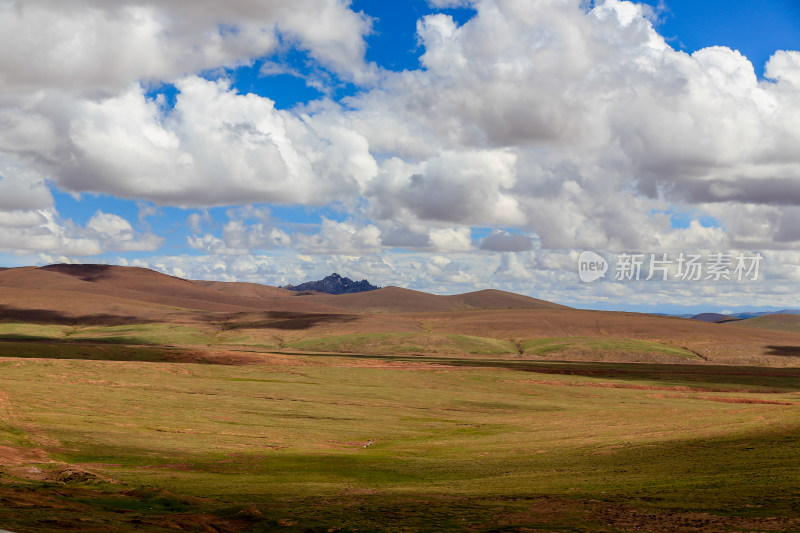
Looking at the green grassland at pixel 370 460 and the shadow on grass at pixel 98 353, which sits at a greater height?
the green grassland at pixel 370 460

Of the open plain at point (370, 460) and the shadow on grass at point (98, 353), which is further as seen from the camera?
the shadow on grass at point (98, 353)

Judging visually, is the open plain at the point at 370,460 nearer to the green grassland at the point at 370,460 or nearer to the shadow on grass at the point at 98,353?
the green grassland at the point at 370,460

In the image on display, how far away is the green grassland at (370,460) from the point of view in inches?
1243

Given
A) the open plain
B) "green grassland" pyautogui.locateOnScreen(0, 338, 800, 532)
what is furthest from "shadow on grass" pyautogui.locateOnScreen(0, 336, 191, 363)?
"green grassland" pyautogui.locateOnScreen(0, 338, 800, 532)

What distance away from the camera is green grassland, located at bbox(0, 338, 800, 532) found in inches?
1243

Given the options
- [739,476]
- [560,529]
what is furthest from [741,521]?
[739,476]

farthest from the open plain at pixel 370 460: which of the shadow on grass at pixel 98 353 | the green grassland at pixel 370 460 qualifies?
the shadow on grass at pixel 98 353

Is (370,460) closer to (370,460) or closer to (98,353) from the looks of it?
(370,460)

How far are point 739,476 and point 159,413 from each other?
5949 cm

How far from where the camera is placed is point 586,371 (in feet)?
525

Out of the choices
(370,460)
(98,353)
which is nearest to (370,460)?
(370,460)

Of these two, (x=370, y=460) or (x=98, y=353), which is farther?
(x=98, y=353)

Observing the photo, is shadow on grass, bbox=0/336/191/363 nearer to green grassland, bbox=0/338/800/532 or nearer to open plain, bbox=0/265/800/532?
open plain, bbox=0/265/800/532

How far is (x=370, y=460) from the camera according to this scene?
174 ft
